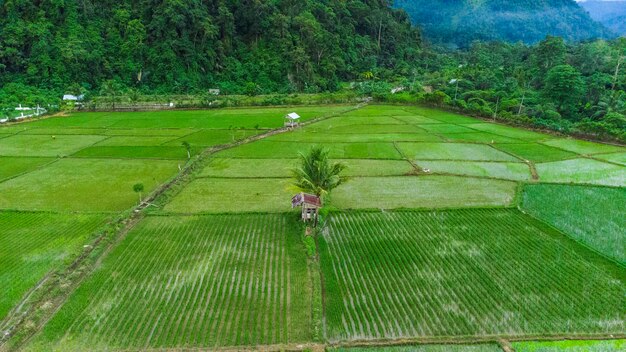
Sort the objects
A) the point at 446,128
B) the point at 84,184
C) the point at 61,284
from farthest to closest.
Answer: the point at 446,128
the point at 84,184
the point at 61,284

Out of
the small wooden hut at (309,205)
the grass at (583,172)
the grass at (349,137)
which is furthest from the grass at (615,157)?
the small wooden hut at (309,205)

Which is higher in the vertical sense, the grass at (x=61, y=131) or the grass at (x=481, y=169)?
the grass at (x=61, y=131)

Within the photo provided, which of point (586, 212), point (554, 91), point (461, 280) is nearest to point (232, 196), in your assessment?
point (461, 280)

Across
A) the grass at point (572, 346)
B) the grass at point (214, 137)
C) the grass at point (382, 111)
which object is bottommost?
the grass at point (572, 346)

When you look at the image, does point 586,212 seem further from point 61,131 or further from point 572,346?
point 61,131

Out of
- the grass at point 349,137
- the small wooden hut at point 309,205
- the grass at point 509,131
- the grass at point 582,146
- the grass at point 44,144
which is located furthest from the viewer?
the grass at point 509,131

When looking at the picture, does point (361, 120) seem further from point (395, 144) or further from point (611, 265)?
point (611, 265)

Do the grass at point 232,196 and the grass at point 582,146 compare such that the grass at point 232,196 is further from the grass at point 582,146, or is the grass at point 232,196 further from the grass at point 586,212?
the grass at point 582,146
